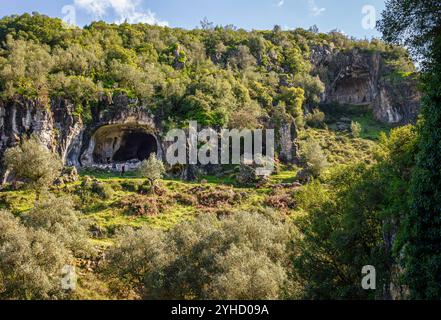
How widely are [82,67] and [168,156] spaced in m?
28.1

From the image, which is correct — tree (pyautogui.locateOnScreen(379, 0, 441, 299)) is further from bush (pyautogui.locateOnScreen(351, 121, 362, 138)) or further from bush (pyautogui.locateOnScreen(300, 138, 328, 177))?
bush (pyautogui.locateOnScreen(351, 121, 362, 138))

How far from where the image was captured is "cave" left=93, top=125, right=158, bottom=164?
2945 inches

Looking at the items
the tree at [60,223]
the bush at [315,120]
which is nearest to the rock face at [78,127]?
the tree at [60,223]

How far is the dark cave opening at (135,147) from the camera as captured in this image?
267 feet

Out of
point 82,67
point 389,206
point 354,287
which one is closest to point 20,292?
point 354,287

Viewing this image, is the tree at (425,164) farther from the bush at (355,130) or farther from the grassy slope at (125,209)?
the bush at (355,130)

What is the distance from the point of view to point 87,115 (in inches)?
2744

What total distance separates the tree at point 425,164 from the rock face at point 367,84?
87.6m

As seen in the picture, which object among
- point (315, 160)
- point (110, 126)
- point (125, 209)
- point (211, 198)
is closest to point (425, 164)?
point (125, 209)

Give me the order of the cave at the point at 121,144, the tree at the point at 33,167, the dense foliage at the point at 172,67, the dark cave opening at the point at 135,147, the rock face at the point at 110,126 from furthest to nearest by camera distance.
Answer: the dark cave opening at the point at 135,147 → the cave at the point at 121,144 → the dense foliage at the point at 172,67 → the rock face at the point at 110,126 → the tree at the point at 33,167

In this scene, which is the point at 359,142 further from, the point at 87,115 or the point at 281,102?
the point at 87,115

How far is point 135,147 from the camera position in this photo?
84.0 m

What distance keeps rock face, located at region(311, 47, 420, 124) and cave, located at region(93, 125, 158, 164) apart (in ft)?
187

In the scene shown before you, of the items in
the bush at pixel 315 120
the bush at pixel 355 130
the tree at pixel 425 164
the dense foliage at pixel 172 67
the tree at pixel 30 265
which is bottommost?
the tree at pixel 30 265
